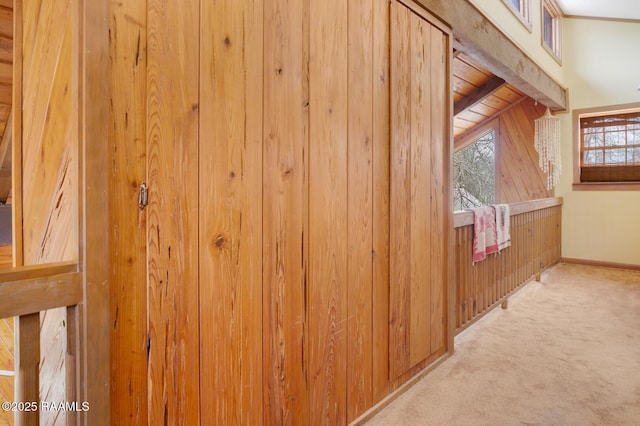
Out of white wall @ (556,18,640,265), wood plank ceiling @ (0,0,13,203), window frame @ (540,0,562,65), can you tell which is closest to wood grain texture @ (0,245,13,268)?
wood plank ceiling @ (0,0,13,203)

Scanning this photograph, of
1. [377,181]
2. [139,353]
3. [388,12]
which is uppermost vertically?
[388,12]

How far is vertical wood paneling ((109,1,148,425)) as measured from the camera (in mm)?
949

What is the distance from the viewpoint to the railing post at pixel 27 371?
2.72ft

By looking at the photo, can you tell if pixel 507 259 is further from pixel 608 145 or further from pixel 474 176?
pixel 474 176

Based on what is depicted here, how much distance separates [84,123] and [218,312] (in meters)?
0.65

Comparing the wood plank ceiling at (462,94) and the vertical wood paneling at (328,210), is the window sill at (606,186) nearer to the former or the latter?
the wood plank ceiling at (462,94)

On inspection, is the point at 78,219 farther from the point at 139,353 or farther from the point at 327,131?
the point at 327,131

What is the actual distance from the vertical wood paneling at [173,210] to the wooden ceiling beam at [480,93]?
4073 millimetres

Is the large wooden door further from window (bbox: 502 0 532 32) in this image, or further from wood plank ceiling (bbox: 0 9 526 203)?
window (bbox: 502 0 532 32)

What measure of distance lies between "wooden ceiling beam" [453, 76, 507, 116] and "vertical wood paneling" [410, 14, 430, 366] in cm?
253

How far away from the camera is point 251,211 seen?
4.18 feet

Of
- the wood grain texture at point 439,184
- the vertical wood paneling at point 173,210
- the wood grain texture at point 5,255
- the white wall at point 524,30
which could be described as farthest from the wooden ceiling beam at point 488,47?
the wood grain texture at point 5,255

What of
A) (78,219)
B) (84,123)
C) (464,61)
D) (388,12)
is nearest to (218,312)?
(78,219)

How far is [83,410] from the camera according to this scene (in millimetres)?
885
